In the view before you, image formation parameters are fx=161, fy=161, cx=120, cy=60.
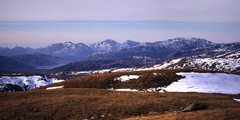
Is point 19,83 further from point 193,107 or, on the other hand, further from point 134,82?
point 193,107

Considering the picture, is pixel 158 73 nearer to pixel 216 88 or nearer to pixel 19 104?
pixel 216 88

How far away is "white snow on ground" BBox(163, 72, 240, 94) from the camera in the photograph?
39.7 metres

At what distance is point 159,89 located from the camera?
136 ft

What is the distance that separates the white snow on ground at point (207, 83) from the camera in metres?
39.7

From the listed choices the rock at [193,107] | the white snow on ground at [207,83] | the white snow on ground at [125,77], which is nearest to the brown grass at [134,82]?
the white snow on ground at [125,77]

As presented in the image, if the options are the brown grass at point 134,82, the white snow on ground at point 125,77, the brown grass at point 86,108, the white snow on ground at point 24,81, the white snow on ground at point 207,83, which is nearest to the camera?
the brown grass at point 86,108

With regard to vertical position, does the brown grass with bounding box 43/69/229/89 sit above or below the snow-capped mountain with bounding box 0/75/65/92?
above

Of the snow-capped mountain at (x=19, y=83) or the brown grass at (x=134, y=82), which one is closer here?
the brown grass at (x=134, y=82)

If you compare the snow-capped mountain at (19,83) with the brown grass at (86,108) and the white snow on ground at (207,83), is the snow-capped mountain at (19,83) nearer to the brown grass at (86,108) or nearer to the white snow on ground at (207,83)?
the brown grass at (86,108)

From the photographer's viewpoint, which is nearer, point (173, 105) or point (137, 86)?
point (173, 105)

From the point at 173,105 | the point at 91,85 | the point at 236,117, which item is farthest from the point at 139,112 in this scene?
the point at 91,85

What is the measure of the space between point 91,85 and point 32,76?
118 metres

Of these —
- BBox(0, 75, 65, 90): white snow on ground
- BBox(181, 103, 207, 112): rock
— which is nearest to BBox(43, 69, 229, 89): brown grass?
BBox(181, 103, 207, 112): rock

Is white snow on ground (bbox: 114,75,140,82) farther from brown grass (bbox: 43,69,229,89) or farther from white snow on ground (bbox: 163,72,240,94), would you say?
white snow on ground (bbox: 163,72,240,94)
